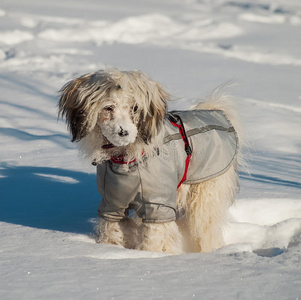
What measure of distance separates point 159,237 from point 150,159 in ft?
1.45

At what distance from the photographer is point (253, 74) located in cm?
795

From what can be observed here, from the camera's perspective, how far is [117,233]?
273cm

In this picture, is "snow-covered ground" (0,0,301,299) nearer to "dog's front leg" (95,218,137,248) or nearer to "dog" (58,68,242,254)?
"dog's front leg" (95,218,137,248)

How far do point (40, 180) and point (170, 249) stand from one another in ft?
4.47

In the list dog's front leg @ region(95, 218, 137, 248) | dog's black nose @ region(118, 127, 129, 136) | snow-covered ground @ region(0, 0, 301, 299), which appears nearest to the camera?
snow-covered ground @ region(0, 0, 301, 299)

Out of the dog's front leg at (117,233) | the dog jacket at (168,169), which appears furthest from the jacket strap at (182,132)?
the dog's front leg at (117,233)

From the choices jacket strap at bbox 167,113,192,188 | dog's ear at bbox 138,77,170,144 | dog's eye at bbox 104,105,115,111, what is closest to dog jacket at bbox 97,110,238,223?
jacket strap at bbox 167,113,192,188

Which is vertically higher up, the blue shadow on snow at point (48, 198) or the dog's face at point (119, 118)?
the dog's face at point (119, 118)

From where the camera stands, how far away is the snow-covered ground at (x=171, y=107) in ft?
6.19

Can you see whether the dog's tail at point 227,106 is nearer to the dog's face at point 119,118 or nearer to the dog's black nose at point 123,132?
the dog's face at point 119,118

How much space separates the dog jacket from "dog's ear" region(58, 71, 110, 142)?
0.24 m

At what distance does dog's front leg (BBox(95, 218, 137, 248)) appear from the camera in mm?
2705

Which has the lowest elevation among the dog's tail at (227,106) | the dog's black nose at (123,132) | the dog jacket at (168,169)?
the dog jacket at (168,169)

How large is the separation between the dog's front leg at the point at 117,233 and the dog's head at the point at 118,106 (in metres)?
0.58
